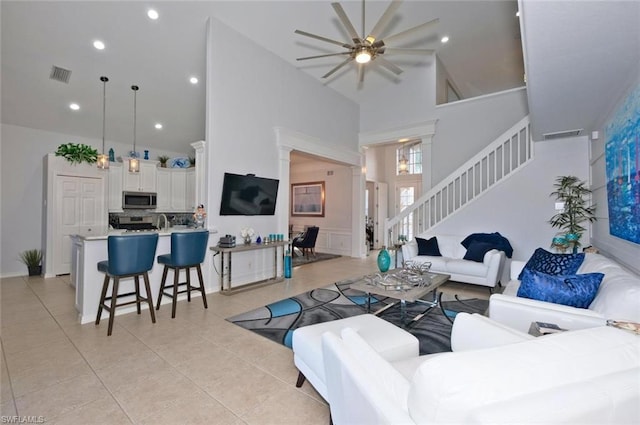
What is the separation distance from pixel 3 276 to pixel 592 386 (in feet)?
26.0

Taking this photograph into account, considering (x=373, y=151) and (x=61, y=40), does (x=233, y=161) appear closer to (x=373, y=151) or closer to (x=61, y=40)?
(x=61, y=40)

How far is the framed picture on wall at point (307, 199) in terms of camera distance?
28.1ft

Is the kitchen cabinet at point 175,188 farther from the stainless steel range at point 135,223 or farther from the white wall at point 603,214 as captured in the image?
the white wall at point 603,214

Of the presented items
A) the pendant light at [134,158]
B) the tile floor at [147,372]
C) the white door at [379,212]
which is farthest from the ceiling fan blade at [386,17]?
the white door at [379,212]

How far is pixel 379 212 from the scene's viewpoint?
389 inches

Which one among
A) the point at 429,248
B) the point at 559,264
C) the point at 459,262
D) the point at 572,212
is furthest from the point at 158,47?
the point at 572,212

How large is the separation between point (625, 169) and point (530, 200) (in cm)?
257

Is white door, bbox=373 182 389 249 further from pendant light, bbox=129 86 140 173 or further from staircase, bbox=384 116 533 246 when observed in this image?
pendant light, bbox=129 86 140 173

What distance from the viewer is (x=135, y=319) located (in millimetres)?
3348

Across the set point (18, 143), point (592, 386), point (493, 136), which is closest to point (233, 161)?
point (18, 143)

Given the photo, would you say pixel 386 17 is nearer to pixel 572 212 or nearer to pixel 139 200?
pixel 572 212

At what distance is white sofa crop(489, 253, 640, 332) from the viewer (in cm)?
175

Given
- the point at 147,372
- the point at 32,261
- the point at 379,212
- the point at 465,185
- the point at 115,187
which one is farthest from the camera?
the point at 379,212

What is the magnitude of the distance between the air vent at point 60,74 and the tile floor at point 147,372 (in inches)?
144
